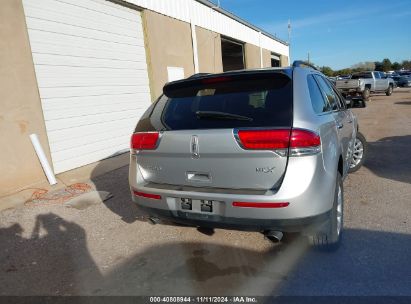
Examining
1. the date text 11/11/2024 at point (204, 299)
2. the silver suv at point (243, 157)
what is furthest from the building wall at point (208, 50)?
the date text 11/11/2024 at point (204, 299)

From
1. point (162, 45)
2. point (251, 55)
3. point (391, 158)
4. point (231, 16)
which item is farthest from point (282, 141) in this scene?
point (251, 55)

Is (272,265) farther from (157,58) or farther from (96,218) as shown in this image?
(157,58)

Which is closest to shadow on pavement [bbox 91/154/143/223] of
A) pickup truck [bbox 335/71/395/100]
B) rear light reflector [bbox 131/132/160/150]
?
rear light reflector [bbox 131/132/160/150]

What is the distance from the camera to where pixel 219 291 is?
288cm

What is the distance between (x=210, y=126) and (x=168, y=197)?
754 mm

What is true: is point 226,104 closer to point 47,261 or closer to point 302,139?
point 302,139

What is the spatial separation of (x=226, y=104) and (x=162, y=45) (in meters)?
8.25

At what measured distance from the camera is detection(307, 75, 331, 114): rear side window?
320 cm

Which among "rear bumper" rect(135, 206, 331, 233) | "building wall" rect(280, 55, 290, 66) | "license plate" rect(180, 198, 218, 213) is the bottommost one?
"rear bumper" rect(135, 206, 331, 233)

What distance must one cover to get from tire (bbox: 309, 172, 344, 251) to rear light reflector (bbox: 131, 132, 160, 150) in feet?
5.58

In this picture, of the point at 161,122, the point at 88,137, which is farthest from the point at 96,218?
the point at 88,137

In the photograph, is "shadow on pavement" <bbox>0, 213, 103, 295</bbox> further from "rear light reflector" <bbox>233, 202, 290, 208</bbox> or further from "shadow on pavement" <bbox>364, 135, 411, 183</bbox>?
"shadow on pavement" <bbox>364, 135, 411, 183</bbox>

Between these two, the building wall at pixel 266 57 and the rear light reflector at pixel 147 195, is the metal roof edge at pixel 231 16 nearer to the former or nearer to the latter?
the building wall at pixel 266 57

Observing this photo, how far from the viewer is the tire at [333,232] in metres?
3.15
